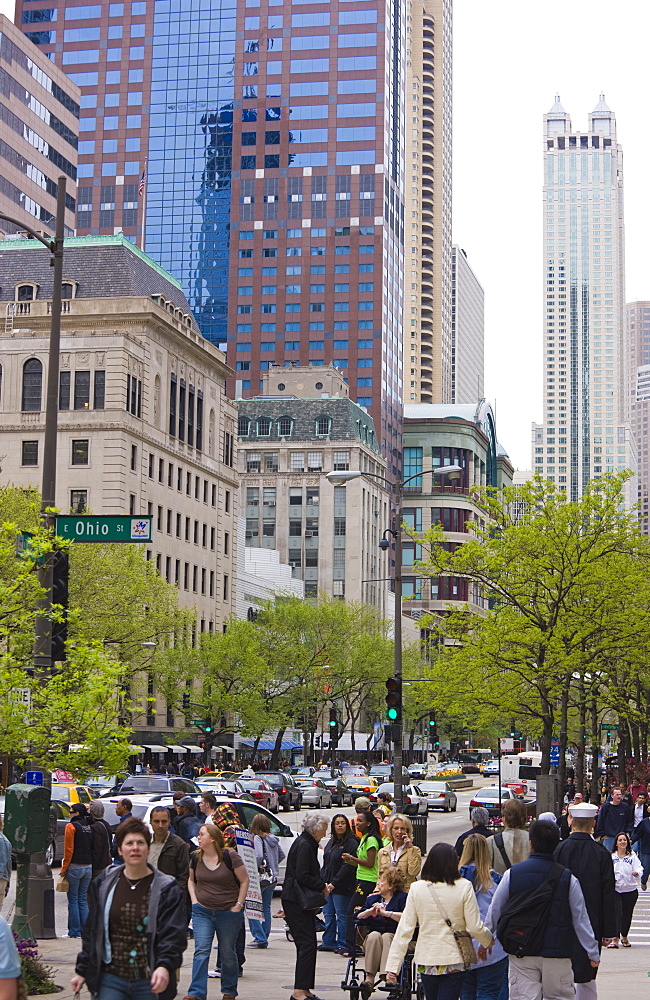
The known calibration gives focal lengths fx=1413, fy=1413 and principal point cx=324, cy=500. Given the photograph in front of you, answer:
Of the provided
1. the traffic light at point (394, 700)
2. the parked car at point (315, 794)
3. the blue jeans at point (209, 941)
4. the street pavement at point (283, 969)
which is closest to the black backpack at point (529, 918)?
the blue jeans at point (209, 941)

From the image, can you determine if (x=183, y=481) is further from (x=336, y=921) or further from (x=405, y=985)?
(x=405, y=985)

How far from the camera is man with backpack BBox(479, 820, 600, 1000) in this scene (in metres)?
9.45

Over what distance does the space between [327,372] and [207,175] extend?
3617 cm

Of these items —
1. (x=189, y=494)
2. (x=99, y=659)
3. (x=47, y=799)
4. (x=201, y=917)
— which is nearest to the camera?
(x=201, y=917)

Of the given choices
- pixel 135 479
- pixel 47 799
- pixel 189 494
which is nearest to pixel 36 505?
pixel 47 799

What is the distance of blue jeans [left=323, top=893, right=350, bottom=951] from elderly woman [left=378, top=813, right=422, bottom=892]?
263 centimetres

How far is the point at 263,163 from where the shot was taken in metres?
171

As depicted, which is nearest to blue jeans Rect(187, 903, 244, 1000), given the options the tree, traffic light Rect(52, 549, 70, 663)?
traffic light Rect(52, 549, 70, 663)

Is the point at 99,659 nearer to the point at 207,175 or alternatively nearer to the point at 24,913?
the point at 24,913

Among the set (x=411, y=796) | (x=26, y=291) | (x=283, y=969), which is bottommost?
(x=411, y=796)

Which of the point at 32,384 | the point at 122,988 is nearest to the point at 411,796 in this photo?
Answer: the point at 32,384

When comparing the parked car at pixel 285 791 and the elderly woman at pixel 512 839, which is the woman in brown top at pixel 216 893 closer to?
the elderly woman at pixel 512 839

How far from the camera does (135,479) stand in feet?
261

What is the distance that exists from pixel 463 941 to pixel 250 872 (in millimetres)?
5590
